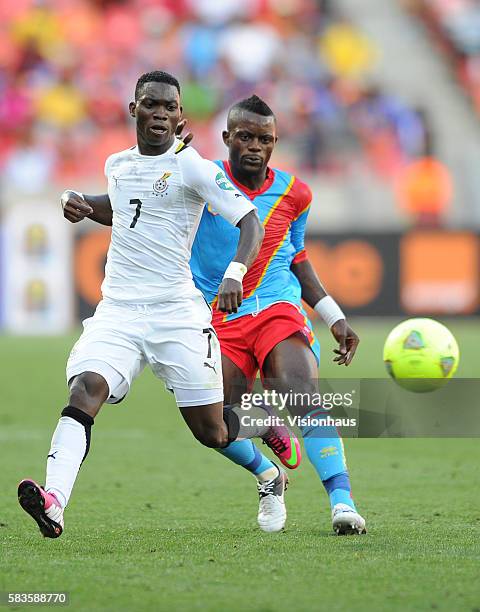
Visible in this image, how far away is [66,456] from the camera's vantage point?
Answer: 538 centimetres

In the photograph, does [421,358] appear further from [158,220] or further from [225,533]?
[158,220]

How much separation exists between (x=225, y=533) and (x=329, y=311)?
1315 millimetres

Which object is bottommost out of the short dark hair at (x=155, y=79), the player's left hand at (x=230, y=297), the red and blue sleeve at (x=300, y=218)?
the player's left hand at (x=230, y=297)

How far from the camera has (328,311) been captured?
654 cm

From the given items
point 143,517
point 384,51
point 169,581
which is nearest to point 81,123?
point 384,51

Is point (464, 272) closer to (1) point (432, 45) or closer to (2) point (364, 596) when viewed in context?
(1) point (432, 45)

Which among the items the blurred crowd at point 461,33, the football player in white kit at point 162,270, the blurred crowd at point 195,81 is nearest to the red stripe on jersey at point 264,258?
the football player in white kit at point 162,270

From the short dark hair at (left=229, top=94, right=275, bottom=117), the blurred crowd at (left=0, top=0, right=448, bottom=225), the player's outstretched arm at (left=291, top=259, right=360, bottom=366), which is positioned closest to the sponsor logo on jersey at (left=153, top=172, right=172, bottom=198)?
the short dark hair at (left=229, top=94, right=275, bottom=117)

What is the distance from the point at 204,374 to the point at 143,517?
3.64 feet

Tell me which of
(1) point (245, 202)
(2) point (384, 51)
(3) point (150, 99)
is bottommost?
(1) point (245, 202)

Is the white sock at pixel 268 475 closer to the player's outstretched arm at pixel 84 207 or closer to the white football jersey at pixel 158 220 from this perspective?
the white football jersey at pixel 158 220

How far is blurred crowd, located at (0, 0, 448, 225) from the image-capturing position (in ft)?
71.2

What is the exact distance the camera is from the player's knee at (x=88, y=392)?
18.0 ft

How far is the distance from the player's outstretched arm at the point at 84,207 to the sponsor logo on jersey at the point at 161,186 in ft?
1.28
